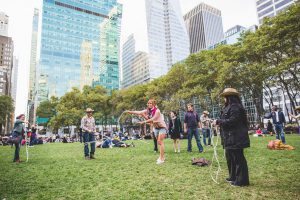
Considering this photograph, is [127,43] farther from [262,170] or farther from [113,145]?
[262,170]

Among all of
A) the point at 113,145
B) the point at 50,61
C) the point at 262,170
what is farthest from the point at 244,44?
the point at 50,61

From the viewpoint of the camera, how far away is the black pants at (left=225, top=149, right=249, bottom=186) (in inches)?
196

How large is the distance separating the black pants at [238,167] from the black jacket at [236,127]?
0.20m

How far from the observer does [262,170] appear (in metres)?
6.47

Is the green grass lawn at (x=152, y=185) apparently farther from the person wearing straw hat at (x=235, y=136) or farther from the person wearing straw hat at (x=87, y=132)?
the person wearing straw hat at (x=87, y=132)

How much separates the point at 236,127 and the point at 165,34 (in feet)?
593

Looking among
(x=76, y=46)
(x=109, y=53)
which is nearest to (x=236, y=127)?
(x=76, y=46)

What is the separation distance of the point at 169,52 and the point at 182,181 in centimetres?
17413

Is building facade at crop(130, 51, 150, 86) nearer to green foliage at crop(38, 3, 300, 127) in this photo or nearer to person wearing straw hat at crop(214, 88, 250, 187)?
green foliage at crop(38, 3, 300, 127)

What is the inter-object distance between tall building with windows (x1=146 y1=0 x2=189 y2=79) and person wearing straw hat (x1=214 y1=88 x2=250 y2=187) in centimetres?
15679

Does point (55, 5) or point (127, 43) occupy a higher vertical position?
point (127, 43)

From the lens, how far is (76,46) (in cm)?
11375

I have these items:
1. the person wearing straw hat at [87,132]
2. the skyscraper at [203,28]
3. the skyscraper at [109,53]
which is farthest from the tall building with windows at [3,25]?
the person wearing straw hat at [87,132]

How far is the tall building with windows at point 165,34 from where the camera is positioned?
16725 cm
